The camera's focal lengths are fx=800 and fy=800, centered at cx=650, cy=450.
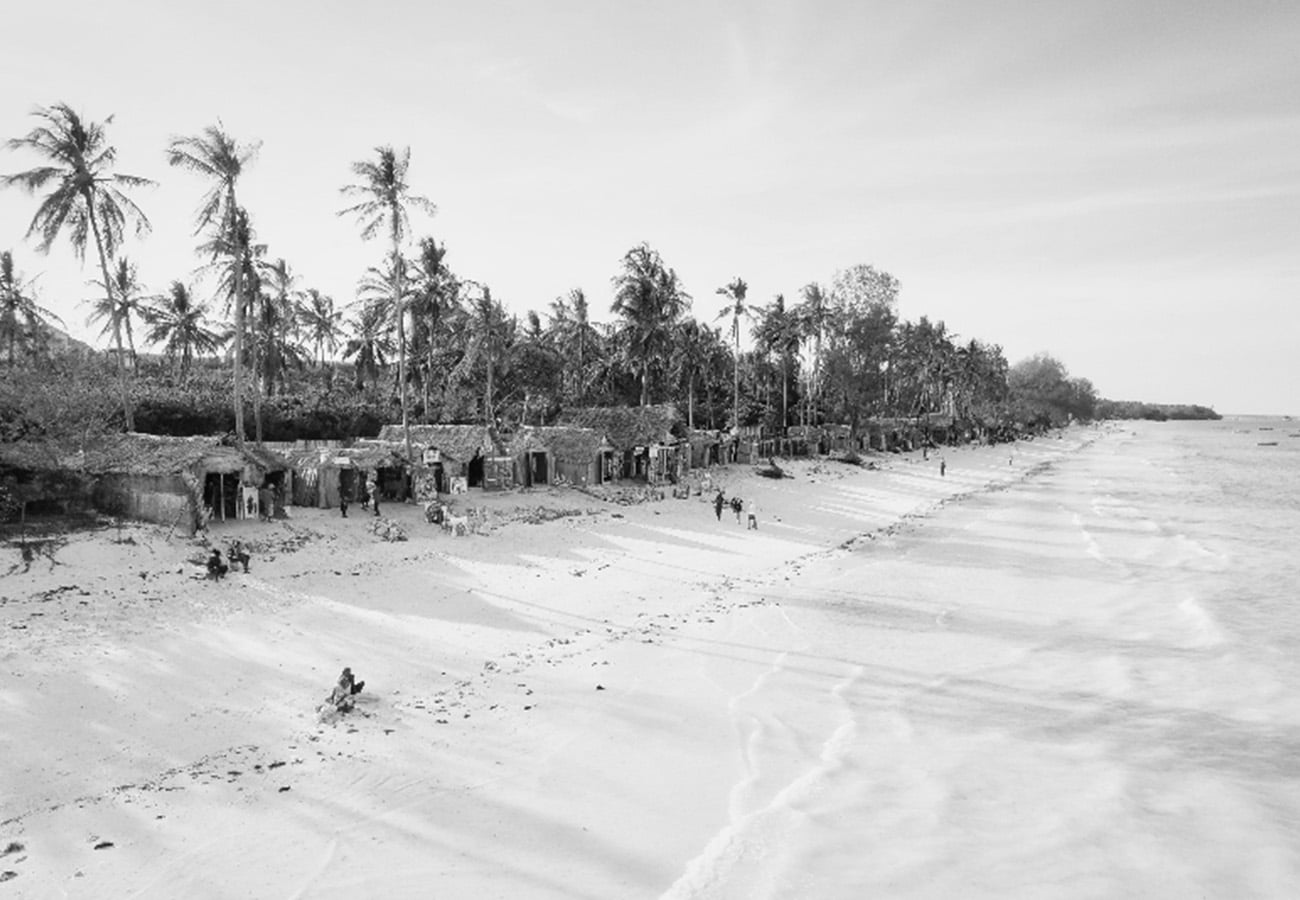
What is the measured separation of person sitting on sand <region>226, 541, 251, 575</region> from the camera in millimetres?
20016

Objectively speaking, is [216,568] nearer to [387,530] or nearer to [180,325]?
[387,530]

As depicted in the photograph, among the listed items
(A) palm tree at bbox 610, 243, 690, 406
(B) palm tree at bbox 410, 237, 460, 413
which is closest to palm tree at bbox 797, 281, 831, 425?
(A) palm tree at bbox 610, 243, 690, 406

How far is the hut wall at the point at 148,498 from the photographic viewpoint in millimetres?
22484

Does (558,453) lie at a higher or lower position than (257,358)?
lower

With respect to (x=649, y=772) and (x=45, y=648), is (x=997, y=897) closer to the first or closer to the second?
(x=649, y=772)

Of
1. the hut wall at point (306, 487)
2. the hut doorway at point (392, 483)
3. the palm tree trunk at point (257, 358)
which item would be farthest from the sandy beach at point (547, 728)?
the palm tree trunk at point (257, 358)

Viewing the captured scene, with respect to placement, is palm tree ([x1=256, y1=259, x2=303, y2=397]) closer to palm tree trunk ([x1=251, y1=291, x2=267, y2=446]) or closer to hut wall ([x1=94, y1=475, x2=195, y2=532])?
palm tree trunk ([x1=251, y1=291, x2=267, y2=446])

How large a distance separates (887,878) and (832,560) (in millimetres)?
17930

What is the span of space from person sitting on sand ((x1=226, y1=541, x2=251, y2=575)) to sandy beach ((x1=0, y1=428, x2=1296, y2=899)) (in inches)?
13.1

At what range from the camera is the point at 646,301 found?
46469 mm

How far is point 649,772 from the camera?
1127 cm

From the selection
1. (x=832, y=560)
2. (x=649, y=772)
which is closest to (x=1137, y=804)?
(x=649, y=772)

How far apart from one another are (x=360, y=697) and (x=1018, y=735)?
10715mm

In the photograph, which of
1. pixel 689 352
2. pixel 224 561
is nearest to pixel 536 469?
pixel 224 561
